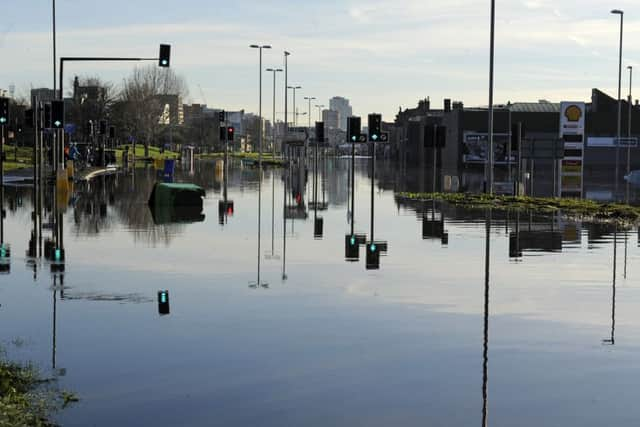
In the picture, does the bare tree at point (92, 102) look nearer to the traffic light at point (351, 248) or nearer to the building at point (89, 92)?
the building at point (89, 92)

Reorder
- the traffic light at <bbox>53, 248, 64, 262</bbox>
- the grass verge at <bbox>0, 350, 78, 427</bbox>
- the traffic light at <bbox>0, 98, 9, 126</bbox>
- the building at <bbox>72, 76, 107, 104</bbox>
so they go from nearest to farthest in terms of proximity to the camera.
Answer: the grass verge at <bbox>0, 350, 78, 427</bbox> → the traffic light at <bbox>53, 248, 64, 262</bbox> → the traffic light at <bbox>0, 98, 9, 126</bbox> → the building at <bbox>72, 76, 107, 104</bbox>

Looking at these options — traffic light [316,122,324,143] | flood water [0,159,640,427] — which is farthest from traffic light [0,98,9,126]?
traffic light [316,122,324,143]

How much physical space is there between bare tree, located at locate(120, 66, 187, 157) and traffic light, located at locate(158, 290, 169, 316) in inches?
4454

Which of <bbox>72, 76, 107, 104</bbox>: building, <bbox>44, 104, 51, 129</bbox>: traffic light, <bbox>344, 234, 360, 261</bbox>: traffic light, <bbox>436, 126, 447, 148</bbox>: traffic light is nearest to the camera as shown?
<bbox>344, 234, 360, 261</bbox>: traffic light

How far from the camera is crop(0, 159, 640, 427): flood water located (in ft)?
31.2

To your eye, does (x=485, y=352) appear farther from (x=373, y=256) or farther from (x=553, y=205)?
(x=553, y=205)

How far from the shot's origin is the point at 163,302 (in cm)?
1550

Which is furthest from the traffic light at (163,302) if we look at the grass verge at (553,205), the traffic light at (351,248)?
the grass verge at (553,205)

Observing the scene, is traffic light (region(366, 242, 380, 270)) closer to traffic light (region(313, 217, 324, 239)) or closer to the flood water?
the flood water

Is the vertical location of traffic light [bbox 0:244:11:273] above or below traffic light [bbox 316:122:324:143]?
below

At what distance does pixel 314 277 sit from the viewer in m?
18.7

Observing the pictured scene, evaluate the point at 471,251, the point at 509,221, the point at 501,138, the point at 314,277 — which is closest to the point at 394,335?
the point at 314,277

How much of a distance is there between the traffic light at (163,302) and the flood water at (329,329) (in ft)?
0.40

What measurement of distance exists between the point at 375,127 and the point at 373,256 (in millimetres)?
19225
